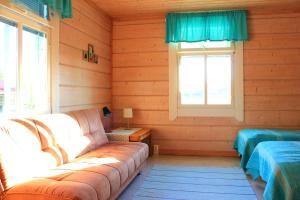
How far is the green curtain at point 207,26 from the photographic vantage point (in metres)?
4.34

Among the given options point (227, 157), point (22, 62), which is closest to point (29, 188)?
point (22, 62)

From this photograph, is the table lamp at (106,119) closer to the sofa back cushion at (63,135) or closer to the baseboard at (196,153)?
the baseboard at (196,153)

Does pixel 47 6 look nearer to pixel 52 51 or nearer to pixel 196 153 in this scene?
pixel 52 51

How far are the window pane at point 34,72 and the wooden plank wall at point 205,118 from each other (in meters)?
1.90

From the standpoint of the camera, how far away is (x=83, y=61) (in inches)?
149

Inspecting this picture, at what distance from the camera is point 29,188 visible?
71.7 inches

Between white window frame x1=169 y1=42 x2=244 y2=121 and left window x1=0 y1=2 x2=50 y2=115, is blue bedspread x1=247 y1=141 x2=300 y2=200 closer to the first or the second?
white window frame x1=169 y1=42 x2=244 y2=121

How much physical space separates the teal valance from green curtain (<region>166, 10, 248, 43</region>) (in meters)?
1.88

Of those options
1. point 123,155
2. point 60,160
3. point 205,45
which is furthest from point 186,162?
point 60,160

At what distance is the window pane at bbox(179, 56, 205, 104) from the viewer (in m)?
4.61

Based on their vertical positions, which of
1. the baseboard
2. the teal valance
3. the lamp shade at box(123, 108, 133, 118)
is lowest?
the baseboard

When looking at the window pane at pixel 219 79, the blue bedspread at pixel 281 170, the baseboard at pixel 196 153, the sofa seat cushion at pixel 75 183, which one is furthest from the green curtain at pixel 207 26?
the sofa seat cushion at pixel 75 183

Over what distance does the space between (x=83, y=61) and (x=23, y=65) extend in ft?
3.71

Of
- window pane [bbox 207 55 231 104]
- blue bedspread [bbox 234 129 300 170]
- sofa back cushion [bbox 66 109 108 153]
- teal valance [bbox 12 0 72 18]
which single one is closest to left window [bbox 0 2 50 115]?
teal valance [bbox 12 0 72 18]
